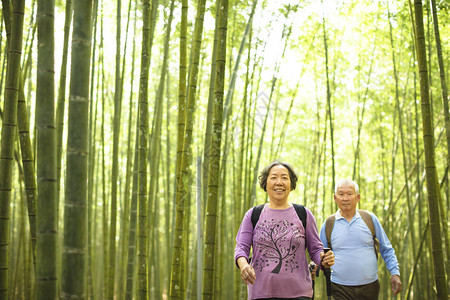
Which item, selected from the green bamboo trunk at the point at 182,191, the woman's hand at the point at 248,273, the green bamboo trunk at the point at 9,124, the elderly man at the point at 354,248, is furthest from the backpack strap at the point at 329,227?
the green bamboo trunk at the point at 9,124

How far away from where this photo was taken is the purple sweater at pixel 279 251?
1.87 meters

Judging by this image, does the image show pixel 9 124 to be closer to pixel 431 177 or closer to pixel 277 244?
pixel 277 244

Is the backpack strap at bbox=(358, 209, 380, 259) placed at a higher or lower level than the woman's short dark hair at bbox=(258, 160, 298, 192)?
lower

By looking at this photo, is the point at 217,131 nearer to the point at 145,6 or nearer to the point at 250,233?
the point at 250,233

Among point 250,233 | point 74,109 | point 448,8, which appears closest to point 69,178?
point 74,109

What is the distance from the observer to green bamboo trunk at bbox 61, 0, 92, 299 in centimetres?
138

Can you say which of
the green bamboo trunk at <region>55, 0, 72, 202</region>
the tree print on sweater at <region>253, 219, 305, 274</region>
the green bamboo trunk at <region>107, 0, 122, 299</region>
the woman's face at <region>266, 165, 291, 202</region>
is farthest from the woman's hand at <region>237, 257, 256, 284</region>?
the green bamboo trunk at <region>107, 0, 122, 299</region>

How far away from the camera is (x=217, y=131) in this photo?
86.8 inches

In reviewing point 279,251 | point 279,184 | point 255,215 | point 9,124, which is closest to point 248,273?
point 279,251

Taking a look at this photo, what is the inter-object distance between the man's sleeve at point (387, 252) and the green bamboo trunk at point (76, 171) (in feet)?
5.44

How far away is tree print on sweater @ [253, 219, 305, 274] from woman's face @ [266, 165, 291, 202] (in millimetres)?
108

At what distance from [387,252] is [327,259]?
0.75 metres

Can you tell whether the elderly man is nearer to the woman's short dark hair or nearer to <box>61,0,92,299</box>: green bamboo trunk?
the woman's short dark hair

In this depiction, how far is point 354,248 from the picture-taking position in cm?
249
